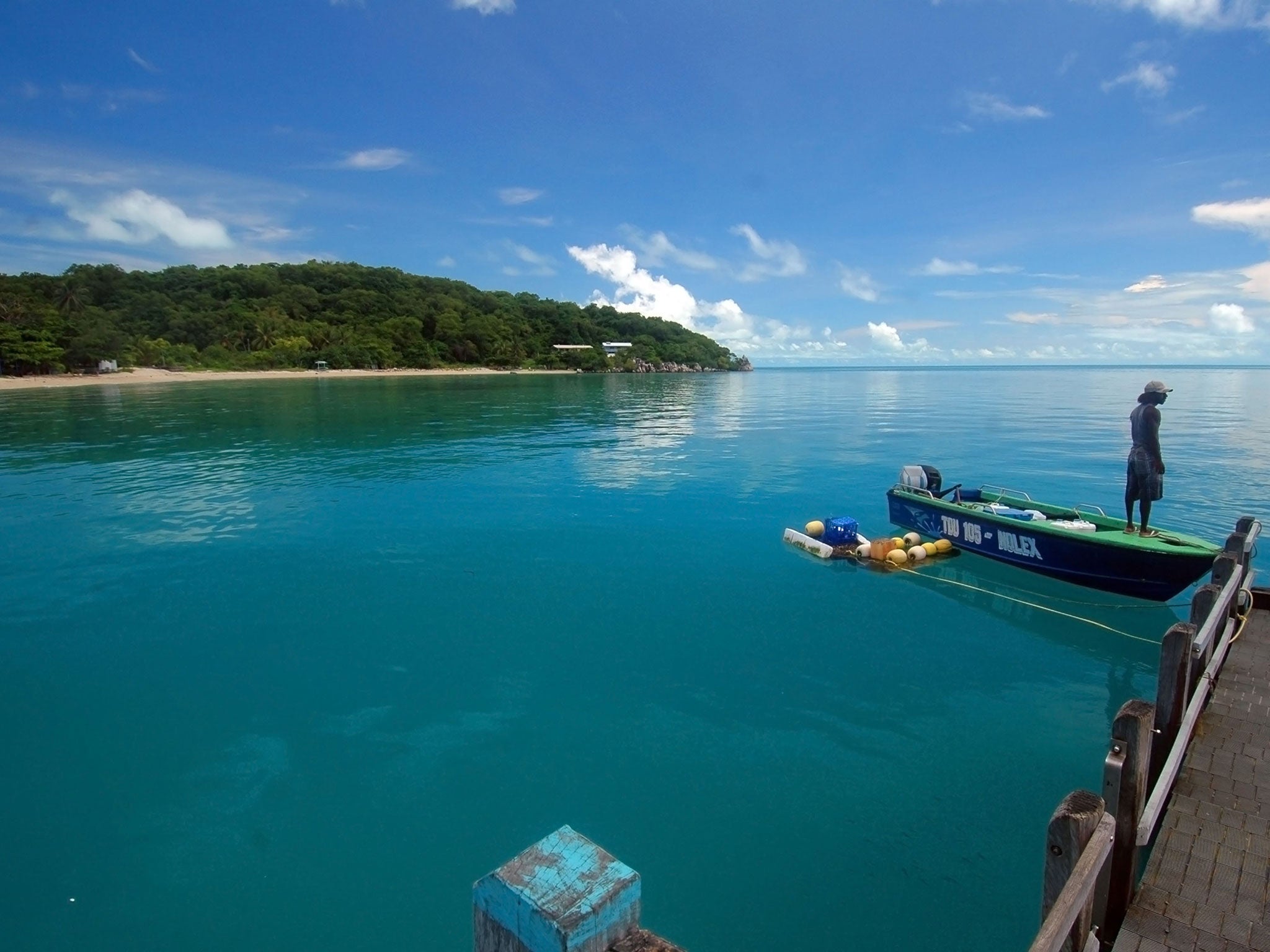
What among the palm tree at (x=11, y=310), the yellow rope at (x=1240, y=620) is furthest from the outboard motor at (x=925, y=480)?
the palm tree at (x=11, y=310)

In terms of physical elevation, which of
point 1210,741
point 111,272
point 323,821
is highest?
point 111,272

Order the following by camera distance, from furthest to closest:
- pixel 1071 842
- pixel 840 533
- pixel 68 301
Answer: pixel 68 301, pixel 840 533, pixel 1071 842

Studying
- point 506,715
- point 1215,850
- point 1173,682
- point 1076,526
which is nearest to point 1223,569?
point 1173,682

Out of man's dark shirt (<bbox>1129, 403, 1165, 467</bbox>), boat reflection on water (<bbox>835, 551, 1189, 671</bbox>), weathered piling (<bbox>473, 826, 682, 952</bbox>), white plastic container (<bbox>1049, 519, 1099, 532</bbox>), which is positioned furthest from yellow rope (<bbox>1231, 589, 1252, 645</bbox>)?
weathered piling (<bbox>473, 826, 682, 952</bbox>)

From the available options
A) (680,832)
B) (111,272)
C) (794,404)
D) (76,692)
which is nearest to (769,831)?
(680,832)

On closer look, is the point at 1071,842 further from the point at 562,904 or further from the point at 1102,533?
the point at 1102,533

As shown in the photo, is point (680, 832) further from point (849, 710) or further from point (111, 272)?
point (111, 272)
